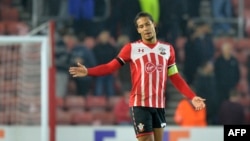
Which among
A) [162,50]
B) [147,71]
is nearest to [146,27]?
[162,50]

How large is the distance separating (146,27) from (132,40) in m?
6.88

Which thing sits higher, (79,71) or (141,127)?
(79,71)

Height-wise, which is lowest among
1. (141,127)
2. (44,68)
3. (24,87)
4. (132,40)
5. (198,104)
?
(141,127)

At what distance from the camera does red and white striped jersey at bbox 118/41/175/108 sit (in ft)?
21.2

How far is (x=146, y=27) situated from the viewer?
6457mm

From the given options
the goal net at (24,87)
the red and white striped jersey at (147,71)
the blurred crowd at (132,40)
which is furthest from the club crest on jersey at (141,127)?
the blurred crowd at (132,40)

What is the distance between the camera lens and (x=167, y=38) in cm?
1345

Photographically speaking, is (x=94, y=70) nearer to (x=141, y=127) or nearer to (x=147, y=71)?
(x=147, y=71)

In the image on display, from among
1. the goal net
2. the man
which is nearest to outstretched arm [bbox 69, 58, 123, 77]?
the man

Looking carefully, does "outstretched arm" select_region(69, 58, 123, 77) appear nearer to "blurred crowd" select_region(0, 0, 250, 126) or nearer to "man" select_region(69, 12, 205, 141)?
"man" select_region(69, 12, 205, 141)

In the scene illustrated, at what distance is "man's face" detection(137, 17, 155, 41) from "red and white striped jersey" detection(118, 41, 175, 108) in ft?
0.31

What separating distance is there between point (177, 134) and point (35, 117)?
84.4 inches

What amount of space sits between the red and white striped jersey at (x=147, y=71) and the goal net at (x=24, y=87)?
3386mm

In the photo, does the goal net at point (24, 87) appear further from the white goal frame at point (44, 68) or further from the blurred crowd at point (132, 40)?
the blurred crowd at point (132, 40)
